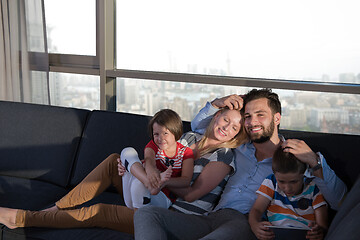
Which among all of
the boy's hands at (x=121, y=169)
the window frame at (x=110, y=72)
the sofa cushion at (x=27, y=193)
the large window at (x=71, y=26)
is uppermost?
the large window at (x=71, y=26)

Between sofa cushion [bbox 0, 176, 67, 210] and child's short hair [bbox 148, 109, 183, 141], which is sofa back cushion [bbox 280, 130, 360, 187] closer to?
child's short hair [bbox 148, 109, 183, 141]

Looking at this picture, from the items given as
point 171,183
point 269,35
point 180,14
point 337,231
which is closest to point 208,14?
point 180,14

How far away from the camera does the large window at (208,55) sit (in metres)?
2.90

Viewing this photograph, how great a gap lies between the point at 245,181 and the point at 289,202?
11.4 inches

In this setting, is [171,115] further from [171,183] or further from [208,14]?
[208,14]

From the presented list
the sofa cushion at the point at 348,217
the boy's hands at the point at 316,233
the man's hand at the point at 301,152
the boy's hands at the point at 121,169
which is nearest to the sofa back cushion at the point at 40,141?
the boy's hands at the point at 121,169

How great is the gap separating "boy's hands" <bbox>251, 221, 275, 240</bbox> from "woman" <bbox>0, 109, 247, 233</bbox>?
0.30 metres

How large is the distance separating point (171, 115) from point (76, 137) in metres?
0.77

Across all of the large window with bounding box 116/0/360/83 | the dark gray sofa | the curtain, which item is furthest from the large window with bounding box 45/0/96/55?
the dark gray sofa

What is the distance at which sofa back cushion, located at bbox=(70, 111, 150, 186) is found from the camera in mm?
2521

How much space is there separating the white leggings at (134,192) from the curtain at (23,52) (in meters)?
1.87

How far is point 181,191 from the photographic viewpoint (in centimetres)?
212

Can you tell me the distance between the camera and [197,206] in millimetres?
2109

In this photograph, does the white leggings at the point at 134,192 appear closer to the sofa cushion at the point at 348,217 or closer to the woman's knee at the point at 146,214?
the woman's knee at the point at 146,214
